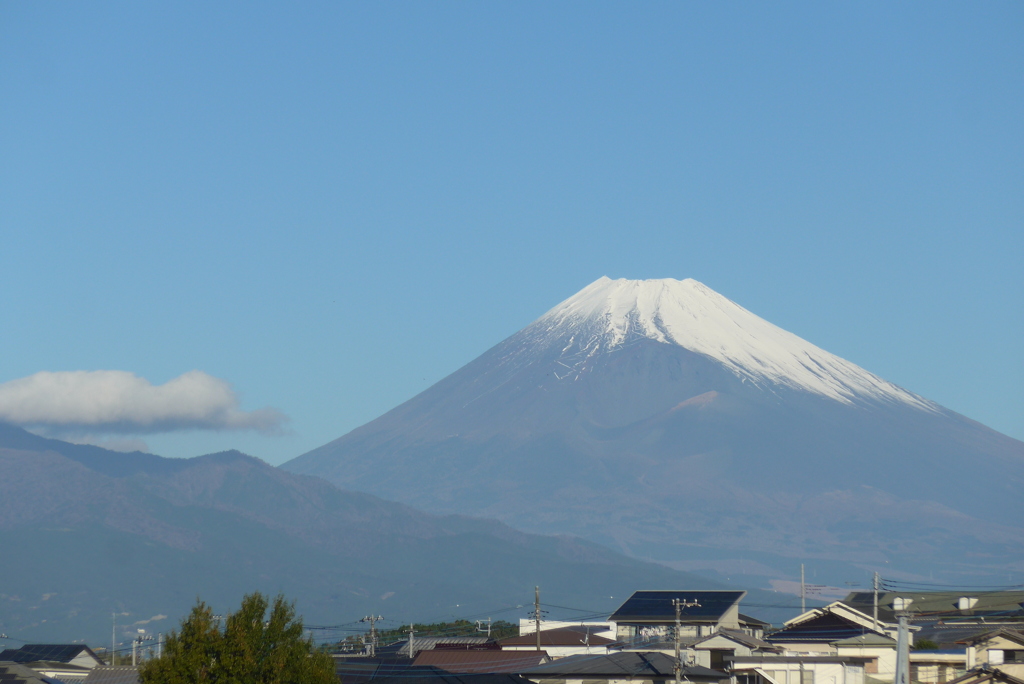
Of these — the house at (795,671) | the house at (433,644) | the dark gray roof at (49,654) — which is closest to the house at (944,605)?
the house at (795,671)

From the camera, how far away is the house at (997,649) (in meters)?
42.5

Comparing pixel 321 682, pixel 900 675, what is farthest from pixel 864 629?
pixel 900 675

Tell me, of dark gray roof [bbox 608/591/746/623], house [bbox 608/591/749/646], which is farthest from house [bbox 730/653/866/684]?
dark gray roof [bbox 608/591/746/623]

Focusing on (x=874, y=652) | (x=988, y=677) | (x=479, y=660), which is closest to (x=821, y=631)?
(x=874, y=652)

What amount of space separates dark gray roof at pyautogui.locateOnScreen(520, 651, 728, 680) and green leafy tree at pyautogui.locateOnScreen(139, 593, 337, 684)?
9981mm

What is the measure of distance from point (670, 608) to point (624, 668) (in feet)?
74.1

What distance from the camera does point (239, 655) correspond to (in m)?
34.1

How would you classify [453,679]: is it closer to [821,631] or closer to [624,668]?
[624,668]

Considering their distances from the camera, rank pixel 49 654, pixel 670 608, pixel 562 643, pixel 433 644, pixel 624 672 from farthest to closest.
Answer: pixel 49 654, pixel 433 644, pixel 562 643, pixel 670 608, pixel 624 672

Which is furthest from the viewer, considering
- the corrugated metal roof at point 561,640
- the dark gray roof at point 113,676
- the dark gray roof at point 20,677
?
the corrugated metal roof at point 561,640

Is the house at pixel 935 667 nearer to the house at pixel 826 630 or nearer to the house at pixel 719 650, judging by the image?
the house at pixel 826 630

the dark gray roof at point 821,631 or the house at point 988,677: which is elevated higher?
the dark gray roof at point 821,631

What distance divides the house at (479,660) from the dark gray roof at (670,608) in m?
7.28

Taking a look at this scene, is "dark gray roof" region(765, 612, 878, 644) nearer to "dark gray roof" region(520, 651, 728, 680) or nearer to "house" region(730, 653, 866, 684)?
"house" region(730, 653, 866, 684)
